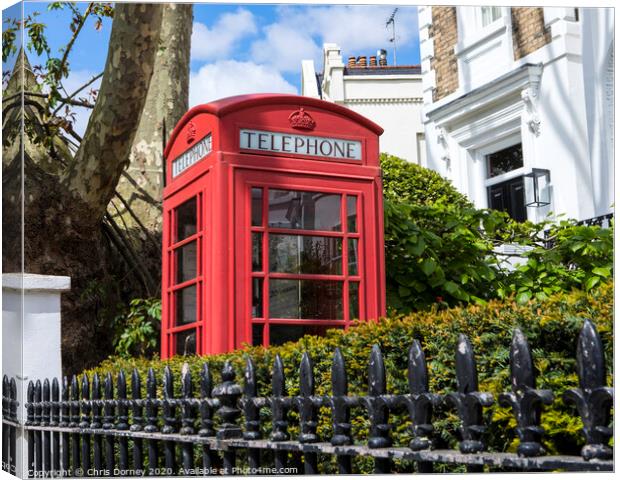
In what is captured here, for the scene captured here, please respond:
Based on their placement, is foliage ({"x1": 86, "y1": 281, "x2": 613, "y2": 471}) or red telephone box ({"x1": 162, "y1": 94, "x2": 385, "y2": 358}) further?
red telephone box ({"x1": 162, "y1": 94, "x2": 385, "y2": 358})

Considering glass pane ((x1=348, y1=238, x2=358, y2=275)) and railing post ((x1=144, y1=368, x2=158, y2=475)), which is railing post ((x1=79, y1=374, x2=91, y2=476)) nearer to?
railing post ((x1=144, y1=368, x2=158, y2=475))

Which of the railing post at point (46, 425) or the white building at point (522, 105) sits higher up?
the white building at point (522, 105)

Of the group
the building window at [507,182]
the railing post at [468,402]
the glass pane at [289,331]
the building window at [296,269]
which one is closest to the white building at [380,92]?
the building window at [507,182]

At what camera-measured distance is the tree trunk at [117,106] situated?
6953 mm

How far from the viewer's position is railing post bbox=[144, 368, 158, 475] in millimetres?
3430

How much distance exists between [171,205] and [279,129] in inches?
39.9

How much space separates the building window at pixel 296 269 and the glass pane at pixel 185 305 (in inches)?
21.0

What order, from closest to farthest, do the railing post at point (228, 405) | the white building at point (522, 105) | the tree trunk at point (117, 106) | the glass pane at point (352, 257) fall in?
the railing post at point (228, 405), the glass pane at point (352, 257), the white building at point (522, 105), the tree trunk at point (117, 106)

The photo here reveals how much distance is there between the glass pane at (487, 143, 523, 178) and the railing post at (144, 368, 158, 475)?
5212 millimetres

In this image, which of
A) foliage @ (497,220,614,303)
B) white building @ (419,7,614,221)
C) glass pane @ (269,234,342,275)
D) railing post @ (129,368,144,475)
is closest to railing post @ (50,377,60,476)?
railing post @ (129,368,144,475)

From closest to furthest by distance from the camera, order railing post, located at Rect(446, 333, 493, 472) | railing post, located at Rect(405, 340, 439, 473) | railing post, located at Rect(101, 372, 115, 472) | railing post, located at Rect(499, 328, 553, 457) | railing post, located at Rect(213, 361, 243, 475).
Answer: railing post, located at Rect(499, 328, 553, 457) < railing post, located at Rect(446, 333, 493, 472) < railing post, located at Rect(405, 340, 439, 473) < railing post, located at Rect(213, 361, 243, 475) < railing post, located at Rect(101, 372, 115, 472)

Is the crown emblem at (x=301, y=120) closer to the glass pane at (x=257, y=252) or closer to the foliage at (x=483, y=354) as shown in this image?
the glass pane at (x=257, y=252)

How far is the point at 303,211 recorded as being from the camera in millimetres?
4805

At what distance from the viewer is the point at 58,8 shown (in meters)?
6.56
